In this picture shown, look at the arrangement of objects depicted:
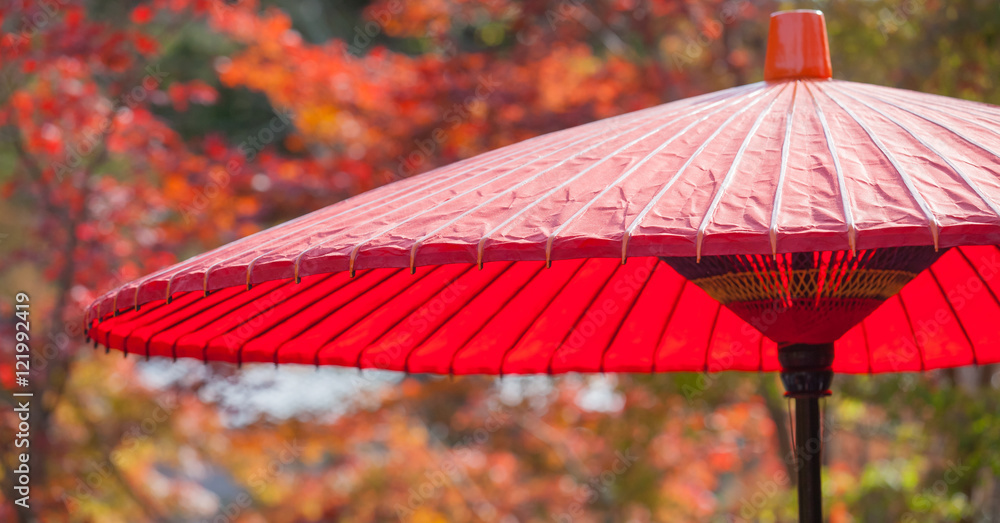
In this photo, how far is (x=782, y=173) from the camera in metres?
1.39

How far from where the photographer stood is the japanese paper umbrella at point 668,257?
4.19 ft

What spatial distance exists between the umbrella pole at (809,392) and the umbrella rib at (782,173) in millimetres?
583

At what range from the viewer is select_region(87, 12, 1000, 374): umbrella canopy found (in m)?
1.27

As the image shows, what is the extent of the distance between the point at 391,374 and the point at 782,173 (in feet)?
18.9

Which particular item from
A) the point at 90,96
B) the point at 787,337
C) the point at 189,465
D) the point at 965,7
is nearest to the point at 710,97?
the point at 787,337

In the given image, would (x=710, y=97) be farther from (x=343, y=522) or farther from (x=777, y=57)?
(x=343, y=522)

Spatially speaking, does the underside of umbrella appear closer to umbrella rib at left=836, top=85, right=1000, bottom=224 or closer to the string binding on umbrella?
the string binding on umbrella

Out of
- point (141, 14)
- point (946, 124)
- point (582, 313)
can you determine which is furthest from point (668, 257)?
point (141, 14)

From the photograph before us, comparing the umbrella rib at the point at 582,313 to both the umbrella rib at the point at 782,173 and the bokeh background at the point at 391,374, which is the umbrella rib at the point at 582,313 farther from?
the bokeh background at the point at 391,374

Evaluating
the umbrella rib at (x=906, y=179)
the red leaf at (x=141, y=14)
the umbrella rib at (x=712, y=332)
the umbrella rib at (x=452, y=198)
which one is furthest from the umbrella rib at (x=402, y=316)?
the red leaf at (x=141, y=14)

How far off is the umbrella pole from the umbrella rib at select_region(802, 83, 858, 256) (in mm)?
584

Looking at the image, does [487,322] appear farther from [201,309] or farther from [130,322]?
[130,322]

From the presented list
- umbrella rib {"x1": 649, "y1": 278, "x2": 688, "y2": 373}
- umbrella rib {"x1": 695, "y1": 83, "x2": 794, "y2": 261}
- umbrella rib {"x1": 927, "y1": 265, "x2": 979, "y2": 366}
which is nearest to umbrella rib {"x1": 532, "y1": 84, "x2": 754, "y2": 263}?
umbrella rib {"x1": 695, "y1": 83, "x2": 794, "y2": 261}

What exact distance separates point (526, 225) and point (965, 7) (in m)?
4.59
